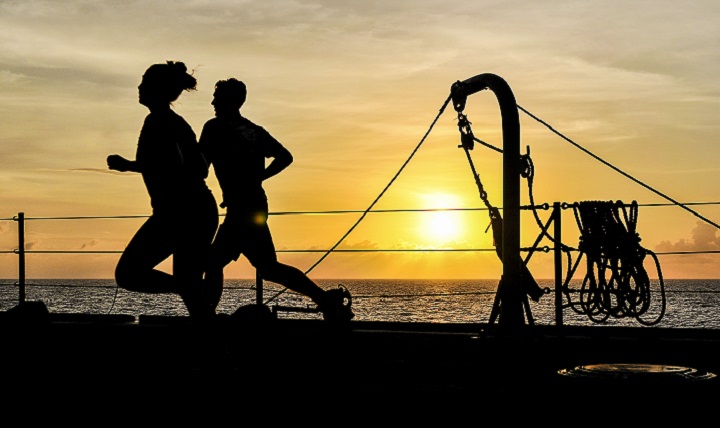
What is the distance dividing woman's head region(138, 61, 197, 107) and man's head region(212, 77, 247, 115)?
3.49ft

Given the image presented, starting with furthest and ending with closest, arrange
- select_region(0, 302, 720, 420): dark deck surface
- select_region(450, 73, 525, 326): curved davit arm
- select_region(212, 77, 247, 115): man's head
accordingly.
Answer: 1. select_region(212, 77, 247, 115): man's head
2. select_region(450, 73, 525, 326): curved davit arm
3. select_region(0, 302, 720, 420): dark deck surface

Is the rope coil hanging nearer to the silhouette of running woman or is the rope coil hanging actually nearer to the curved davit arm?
the curved davit arm

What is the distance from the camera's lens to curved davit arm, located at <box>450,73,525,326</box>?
802cm

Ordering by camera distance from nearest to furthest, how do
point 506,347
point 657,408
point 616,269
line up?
point 657,408, point 506,347, point 616,269

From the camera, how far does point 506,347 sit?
632 cm

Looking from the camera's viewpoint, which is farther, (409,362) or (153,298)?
(153,298)

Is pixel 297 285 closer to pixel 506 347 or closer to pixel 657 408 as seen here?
pixel 506 347

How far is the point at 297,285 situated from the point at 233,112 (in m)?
1.39

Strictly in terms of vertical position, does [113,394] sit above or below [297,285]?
below

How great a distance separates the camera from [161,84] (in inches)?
275

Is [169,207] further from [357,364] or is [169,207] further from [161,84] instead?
[357,364]

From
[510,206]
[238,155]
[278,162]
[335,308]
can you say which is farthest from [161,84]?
[510,206]

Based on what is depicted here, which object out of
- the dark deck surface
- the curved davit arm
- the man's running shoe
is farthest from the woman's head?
the curved davit arm

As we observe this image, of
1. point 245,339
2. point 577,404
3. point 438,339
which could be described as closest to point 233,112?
point 245,339
